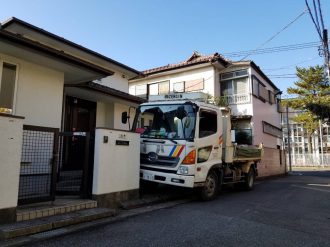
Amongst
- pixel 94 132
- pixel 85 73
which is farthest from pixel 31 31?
pixel 94 132

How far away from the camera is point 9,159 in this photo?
520 cm

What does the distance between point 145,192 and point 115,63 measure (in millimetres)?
7481

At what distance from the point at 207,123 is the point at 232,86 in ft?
45.2

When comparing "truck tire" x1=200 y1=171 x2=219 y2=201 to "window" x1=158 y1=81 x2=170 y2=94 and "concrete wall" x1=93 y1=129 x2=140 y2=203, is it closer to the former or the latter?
"concrete wall" x1=93 y1=129 x2=140 y2=203

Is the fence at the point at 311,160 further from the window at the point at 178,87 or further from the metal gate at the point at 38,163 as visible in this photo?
the metal gate at the point at 38,163

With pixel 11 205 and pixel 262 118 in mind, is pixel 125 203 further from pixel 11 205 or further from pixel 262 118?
pixel 262 118

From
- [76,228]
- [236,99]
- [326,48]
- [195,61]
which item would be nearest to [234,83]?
[236,99]

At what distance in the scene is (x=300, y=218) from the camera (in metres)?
7.08

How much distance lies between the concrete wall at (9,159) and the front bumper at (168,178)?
397cm

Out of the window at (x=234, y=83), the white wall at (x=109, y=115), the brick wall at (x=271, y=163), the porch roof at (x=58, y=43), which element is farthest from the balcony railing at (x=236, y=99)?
the white wall at (x=109, y=115)

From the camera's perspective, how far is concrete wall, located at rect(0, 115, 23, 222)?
16.7 ft

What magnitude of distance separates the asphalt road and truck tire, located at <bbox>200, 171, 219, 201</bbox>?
0.42 meters

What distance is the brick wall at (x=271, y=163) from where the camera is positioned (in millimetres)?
19909

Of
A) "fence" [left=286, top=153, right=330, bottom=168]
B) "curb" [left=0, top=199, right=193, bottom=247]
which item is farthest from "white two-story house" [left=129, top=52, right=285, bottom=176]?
"fence" [left=286, top=153, right=330, bottom=168]
